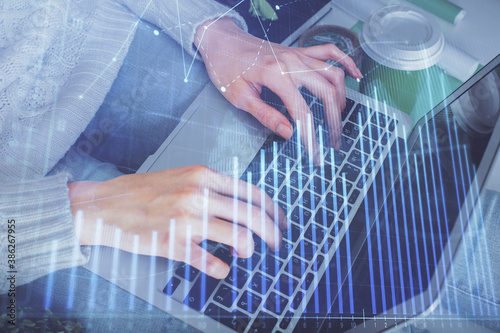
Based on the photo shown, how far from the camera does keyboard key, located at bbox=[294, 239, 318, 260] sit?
36 centimetres

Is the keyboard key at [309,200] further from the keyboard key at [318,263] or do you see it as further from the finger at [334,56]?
the finger at [334,56]

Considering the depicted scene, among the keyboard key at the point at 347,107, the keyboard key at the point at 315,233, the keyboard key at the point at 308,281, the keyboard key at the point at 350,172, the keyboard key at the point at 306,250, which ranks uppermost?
the keyboard key at the point at 347,107

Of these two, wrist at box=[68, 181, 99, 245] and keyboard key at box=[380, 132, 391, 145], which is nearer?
wrist at box=[68, 181, 99, 245]

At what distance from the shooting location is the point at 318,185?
0.40 m

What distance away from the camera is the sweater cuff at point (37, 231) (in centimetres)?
30

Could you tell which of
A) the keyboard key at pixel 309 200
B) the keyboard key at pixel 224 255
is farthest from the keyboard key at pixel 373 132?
the keyboard key at pixel 224 255

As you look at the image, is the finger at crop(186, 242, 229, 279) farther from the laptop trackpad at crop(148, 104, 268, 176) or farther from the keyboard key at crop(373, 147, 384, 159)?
the keyboard key at crop(373, 147, 384, 159)

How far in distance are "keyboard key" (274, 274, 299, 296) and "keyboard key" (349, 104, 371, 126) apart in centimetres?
20

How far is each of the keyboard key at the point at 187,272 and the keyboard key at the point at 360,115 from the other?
9.4 inches

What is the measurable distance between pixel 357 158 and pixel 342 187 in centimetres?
4

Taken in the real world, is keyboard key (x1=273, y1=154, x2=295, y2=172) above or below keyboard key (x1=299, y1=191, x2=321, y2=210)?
above

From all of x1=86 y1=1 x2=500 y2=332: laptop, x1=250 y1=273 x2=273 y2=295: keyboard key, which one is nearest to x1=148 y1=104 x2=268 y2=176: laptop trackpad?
x1=86 y1=1 x2=500 y2=332: laptop

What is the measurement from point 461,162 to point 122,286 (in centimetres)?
33

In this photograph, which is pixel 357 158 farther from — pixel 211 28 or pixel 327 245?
pixel 211 28
